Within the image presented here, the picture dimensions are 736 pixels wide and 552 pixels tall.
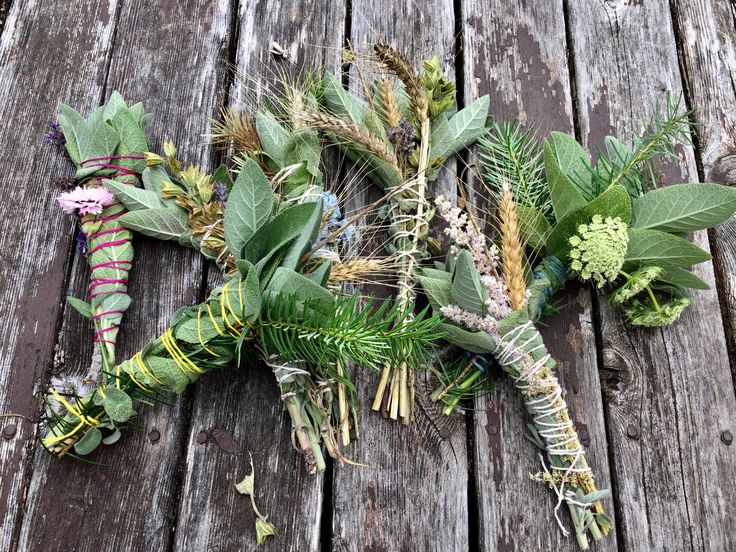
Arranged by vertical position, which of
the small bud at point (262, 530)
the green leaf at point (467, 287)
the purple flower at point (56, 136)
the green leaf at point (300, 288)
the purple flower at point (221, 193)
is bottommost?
the small bud at point (262, 530)

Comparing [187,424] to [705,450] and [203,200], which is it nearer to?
[203,200]

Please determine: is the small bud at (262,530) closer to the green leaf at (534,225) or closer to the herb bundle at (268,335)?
the herb bundle at (268,335)

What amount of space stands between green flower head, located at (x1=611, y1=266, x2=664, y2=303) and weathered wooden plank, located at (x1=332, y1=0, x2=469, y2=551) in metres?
0.39

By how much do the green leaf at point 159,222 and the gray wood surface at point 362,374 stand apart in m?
0.08

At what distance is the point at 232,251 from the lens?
1021 mm

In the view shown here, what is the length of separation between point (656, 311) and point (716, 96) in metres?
0.65

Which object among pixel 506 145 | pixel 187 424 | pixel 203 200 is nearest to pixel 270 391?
pixel 187 424

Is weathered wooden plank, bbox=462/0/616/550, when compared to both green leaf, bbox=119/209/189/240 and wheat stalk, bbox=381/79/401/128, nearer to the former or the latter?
wheat stalk, bbox=381/79/401/128

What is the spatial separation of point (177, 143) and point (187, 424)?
601 millimetres

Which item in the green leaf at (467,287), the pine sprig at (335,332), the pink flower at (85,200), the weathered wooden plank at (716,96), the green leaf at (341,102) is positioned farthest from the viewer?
the weathered wooden plank at (716,96)

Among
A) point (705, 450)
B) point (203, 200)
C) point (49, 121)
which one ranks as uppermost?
point (49, 121)

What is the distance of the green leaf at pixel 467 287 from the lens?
101 cm

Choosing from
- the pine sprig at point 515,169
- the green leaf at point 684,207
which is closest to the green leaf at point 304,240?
the pine sprig at point 515,169

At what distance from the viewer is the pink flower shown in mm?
1114
